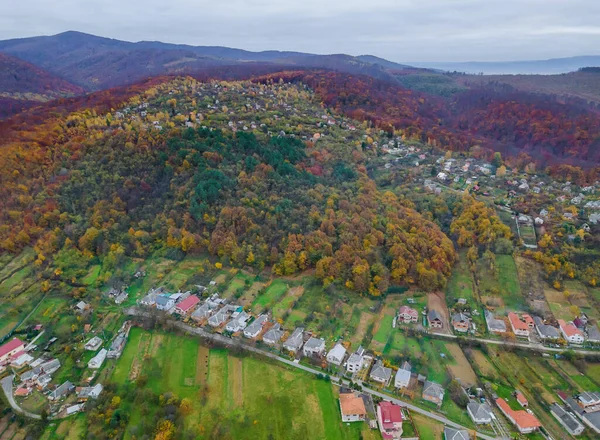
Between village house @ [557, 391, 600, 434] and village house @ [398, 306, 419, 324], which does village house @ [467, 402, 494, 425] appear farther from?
village house @ [398, 306, 419, 324]

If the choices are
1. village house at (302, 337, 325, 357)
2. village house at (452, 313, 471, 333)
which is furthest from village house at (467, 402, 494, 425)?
village house at (302, 337, 325, 357)

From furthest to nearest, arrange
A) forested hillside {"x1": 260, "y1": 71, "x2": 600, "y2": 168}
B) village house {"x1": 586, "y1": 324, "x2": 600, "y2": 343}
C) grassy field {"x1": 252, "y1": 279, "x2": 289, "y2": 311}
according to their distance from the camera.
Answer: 1. forested hillside {"x1": 260, "y1": 71, "x2": 600, "y2": 168}
2. grassy field {"x1": 252, "y1": 279, "x2": 289, "y2": 311}
3. village house {"x1": 586, "y1": 324, "x2": 600, "y2": 343}

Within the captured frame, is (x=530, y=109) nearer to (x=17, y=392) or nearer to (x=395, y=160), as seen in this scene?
(x=395, y=160)

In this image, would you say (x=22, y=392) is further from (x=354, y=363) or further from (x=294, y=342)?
(x=354, y=363)

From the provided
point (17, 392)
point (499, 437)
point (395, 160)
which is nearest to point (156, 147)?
point (17, 392)

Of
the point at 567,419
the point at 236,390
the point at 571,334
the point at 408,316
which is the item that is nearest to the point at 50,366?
the point at 236,390

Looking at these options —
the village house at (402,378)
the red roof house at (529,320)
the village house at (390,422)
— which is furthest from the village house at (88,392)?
the red roof house at (529,320)
